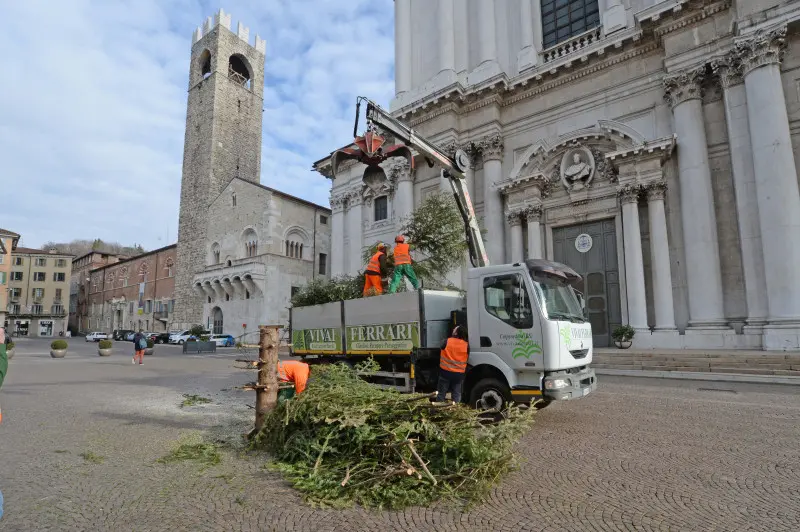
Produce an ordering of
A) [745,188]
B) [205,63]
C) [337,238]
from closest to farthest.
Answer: [745,188] < [337,238] < [205,63]

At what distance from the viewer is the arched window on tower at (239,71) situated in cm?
5466

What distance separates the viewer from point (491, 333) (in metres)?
7.14

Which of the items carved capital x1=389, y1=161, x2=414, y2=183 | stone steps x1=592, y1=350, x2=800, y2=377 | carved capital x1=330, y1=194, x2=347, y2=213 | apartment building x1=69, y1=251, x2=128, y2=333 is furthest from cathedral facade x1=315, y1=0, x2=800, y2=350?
apartment building x1=69, y1=251, x2=128, y2=333

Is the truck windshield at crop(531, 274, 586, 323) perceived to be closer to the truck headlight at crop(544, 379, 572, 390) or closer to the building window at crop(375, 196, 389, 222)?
the truck headlight at crop(544, 379, 572, 390)

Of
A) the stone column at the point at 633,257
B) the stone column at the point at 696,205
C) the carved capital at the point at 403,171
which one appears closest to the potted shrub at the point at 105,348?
the carved capital at the point at 403,171

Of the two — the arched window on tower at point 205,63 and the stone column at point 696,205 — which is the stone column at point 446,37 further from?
the arched window on tower at point 205,63

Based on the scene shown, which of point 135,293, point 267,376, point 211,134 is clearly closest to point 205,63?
point 211,134

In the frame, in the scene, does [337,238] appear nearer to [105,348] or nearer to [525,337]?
[105,348]

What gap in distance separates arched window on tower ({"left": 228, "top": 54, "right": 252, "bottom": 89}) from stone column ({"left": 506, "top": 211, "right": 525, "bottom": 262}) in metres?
45.6

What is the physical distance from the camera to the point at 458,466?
4215mm

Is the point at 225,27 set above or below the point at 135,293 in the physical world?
above

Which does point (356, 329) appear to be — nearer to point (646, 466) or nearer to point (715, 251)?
point (646, 466)

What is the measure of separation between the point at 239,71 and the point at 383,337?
197ft

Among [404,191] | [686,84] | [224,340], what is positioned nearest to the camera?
[686,84]
